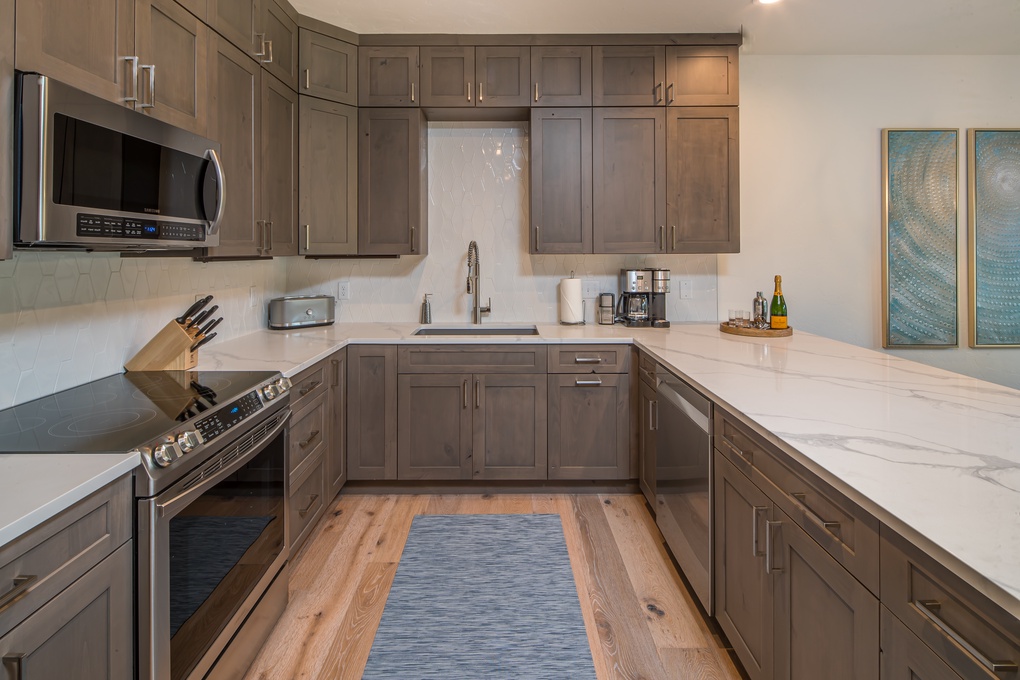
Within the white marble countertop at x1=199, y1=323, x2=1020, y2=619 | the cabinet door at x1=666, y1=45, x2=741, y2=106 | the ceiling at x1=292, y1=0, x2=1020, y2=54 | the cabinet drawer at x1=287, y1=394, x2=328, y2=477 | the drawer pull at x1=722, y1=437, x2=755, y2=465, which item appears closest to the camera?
the white marble countertop at x1=199, y1=323, x2=1020, y2=619

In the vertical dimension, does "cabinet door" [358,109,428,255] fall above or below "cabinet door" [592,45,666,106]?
below

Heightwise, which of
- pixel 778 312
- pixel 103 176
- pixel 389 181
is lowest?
pixel 778 312

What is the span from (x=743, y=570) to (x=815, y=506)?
552 mm

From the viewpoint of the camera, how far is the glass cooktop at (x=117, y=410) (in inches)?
54.2

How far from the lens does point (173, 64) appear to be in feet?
6.53

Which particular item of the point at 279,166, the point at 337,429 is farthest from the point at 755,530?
the point at 279,166

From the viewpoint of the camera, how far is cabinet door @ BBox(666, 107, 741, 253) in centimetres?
351

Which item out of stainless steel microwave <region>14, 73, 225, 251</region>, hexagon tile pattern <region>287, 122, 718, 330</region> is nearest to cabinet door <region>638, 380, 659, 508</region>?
hexagon tile pattern <region>287, 122, 718, 330</region>

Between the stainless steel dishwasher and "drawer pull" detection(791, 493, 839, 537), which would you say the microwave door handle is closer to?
the stainless steel dishwasher

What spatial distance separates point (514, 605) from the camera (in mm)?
2311

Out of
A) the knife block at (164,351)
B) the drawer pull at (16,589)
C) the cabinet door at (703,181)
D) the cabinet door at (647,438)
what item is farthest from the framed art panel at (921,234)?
the drawer pull at (16,589)

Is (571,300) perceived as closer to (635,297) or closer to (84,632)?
(635,297)

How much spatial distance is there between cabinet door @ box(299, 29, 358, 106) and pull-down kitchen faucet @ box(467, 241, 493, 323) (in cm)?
107

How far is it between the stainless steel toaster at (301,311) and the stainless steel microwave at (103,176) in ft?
4.76
